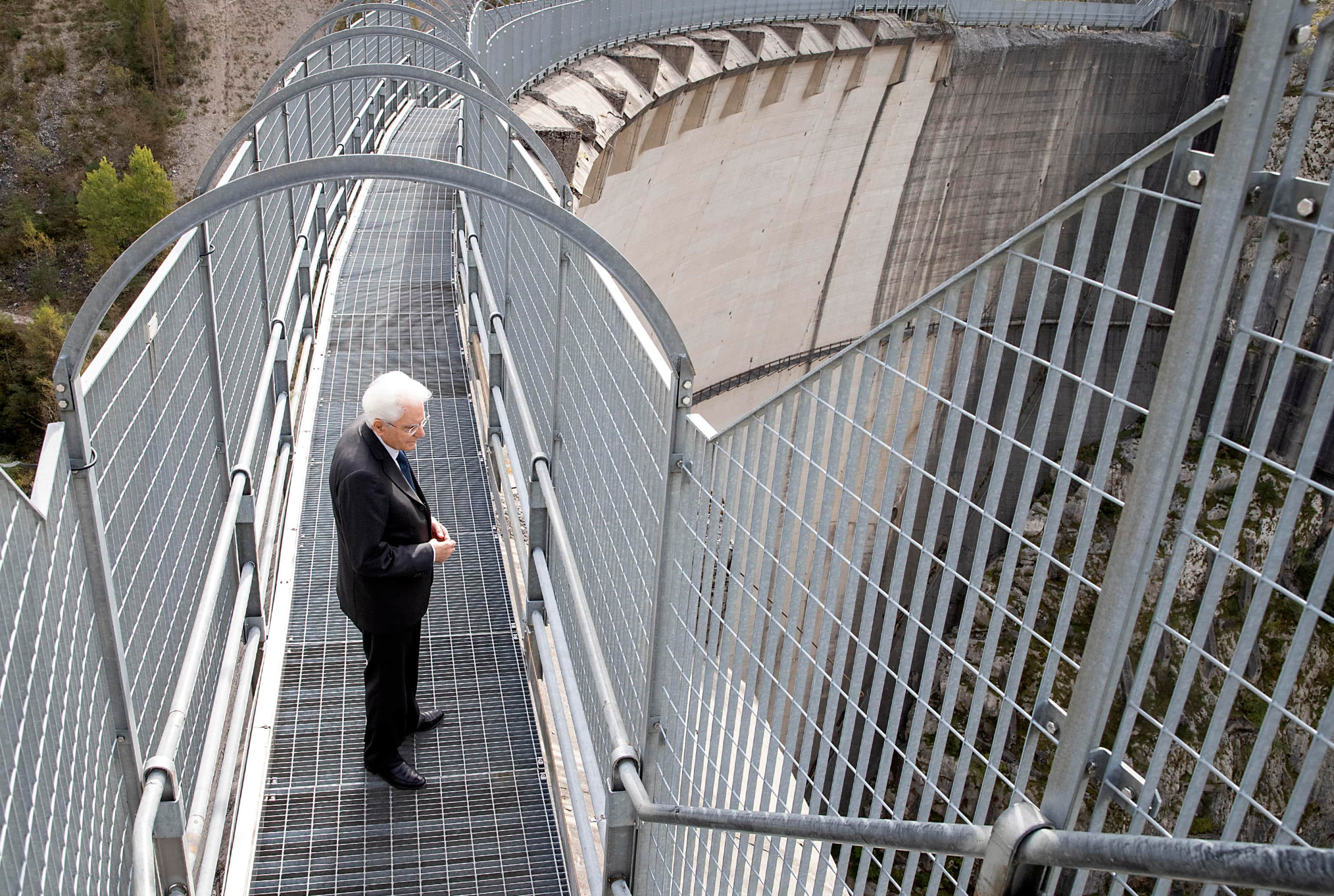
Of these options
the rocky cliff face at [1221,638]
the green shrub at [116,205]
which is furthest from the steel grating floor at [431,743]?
the green shrub at [116,205]

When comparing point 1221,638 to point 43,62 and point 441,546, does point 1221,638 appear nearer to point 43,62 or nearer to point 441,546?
point 441,546

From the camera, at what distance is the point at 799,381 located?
184 cm

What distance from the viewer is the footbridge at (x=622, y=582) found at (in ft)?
3.65

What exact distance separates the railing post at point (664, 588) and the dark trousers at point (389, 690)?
→ 0.93m

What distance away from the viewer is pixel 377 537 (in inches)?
117

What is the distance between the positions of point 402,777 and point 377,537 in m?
A: 0.81

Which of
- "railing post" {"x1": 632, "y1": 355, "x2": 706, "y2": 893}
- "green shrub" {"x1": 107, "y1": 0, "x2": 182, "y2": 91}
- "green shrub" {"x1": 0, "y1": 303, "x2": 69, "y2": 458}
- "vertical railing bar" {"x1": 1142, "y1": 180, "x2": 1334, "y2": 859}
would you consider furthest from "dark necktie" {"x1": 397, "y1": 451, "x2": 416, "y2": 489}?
"green shrub" {"x1": 107, "y1": 0, "x2": 182, "y2": 91}

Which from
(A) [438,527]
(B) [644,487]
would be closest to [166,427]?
(A) [438,527]

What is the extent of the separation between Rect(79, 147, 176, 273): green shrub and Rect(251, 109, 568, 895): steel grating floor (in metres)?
38.2

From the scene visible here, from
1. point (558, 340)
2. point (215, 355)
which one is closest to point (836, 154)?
point (558, 340)

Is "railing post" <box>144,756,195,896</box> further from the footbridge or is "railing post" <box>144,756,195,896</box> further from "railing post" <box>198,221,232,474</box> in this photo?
"railing post" <box>198,221,232,474</box>

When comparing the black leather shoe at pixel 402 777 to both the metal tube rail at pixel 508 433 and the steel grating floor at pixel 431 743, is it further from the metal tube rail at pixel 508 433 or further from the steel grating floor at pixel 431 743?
the metal tube rail at pixel 508 433

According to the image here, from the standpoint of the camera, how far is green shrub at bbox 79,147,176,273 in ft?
129

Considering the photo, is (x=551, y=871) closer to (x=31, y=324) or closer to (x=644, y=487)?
(x=644, y=487)
